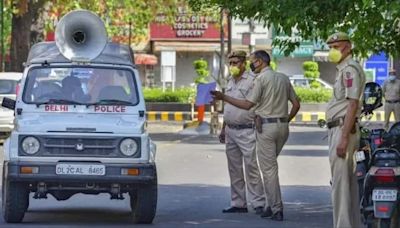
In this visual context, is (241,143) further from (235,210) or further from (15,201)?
(15,201)

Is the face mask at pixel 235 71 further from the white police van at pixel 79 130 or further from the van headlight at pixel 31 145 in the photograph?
the van headlight at pixel 31 145

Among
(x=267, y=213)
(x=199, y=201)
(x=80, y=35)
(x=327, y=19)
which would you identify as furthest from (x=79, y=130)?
(x=199, y=201)

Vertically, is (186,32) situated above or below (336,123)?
above

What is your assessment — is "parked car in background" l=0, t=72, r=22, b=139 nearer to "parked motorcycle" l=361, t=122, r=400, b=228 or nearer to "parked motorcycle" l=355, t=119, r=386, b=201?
"parked motorcycle" l=355, t=119, r=386, b=201

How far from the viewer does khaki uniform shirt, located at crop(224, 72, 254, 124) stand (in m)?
13.1

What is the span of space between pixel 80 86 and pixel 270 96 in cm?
224

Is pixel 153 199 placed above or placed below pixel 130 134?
below

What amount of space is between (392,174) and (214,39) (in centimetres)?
4983

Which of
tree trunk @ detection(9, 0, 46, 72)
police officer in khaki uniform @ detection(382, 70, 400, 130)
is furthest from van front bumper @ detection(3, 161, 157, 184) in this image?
tree trunk @ detection(9, 0, 46, 72)

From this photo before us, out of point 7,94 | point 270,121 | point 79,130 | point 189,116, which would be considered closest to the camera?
point 79,130

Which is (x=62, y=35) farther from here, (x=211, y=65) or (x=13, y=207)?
(x=211, y=65)

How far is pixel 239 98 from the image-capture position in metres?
13.0

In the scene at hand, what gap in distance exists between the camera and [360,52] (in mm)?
12547

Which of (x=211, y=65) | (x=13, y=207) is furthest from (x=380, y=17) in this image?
(x=211, y=65)
